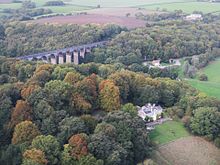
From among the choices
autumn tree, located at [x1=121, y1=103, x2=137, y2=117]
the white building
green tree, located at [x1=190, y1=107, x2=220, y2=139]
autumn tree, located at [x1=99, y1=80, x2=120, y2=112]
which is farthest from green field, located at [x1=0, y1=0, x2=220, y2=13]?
green tree, located at [x1=190, y1=107, x2=220, y2=139]

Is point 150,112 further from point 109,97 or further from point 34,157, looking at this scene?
point 34,157

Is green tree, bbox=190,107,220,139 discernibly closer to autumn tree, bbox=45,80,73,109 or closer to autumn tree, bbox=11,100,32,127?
autumn tree, bbox=45,80,73,109

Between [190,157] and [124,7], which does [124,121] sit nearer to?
[190,157]

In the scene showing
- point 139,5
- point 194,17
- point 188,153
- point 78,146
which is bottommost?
point 188,153

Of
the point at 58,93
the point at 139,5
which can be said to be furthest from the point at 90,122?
the point at 139,5

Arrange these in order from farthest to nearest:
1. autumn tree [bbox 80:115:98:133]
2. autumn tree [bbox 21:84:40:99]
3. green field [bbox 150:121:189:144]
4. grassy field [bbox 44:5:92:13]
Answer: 1. grassy field [bbox 44:5:92:13]
2. green field [bbox 150:121:189:144]
3. autumn tree [bbox 21:84:40:99]
4. autumn tree [bbox 80:115:98:133]

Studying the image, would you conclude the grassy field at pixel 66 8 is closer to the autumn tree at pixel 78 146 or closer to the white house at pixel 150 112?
the white house at pixel 150 112
